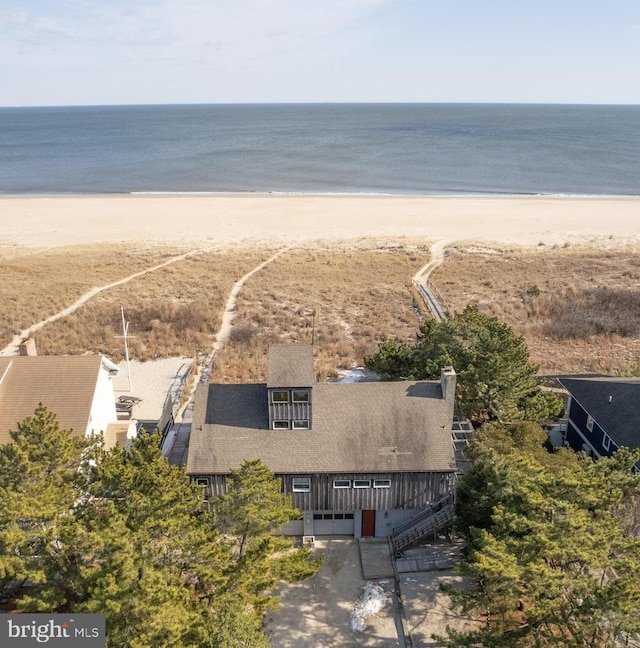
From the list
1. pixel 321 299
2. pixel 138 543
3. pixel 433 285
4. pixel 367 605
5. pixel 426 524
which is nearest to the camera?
pixel 138 543

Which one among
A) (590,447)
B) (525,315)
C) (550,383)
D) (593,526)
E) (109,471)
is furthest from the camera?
(525,315)

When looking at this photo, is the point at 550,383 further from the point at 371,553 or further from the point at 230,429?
the point at 230,429

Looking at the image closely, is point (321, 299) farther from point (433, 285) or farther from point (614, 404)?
point (614, 404)

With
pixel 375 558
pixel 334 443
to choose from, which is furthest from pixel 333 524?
pixel 334 443

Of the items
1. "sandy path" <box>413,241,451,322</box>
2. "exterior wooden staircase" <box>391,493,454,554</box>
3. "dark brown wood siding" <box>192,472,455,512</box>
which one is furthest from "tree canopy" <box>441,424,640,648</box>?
"sandy path" <box>413,241,451,322</box>

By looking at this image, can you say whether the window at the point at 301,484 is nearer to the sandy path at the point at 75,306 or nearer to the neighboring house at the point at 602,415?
the neighboring house at the point at 602,415

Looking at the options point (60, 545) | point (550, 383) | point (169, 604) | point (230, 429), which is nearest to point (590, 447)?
point (550, 383)
